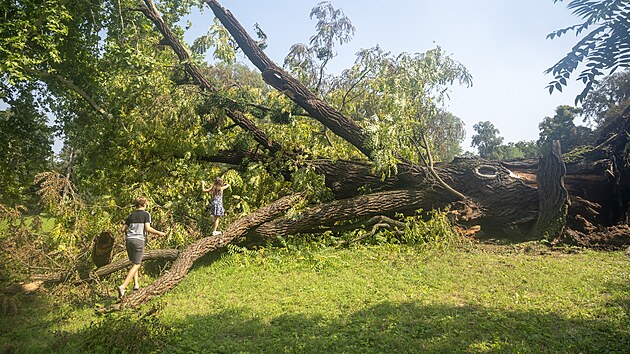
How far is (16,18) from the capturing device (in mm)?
8930

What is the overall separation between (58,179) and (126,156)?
328 cm

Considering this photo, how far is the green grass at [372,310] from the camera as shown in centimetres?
396

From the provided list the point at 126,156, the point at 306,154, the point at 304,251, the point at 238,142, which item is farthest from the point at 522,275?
the point at 126,156

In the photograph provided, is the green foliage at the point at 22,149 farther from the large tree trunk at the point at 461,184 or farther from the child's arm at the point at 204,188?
the large tree trunk at the point at 461,184

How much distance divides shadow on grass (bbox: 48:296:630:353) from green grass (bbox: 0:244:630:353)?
12 millimetres

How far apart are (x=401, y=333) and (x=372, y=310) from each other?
76 cm

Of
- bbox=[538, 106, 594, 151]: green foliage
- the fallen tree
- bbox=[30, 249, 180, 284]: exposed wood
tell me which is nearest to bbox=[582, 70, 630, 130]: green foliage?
bbox=[538, 106, 594, 151]: green foliage

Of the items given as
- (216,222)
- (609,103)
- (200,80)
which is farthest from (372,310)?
(609,103)

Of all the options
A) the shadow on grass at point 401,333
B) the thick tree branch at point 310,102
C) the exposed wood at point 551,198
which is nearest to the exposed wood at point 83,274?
the shadow on grass at point 401,333

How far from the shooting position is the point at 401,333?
414cm

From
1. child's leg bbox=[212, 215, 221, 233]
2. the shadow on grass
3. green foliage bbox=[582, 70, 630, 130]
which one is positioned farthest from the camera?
green foliage bbox=[582, 70, 630, 130]

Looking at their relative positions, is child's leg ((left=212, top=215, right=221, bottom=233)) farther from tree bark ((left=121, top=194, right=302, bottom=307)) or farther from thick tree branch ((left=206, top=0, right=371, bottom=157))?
thick tree branch ((left=206, top=0, right=371, bottom=157))

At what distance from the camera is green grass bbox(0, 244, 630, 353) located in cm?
396

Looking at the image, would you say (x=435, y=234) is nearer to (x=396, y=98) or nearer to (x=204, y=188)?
(x=396, y=98)
